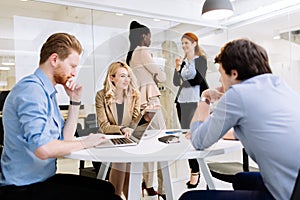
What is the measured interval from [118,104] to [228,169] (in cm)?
87

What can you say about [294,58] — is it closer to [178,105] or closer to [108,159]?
[178,105]

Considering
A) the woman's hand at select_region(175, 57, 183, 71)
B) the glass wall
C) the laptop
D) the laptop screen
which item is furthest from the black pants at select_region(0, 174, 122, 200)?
the woman's hand at select_region(175, 57, 183, 71)

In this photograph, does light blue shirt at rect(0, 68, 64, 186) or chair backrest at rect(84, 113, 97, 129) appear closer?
light blue shirt at rect(0, 68, 64, 186)

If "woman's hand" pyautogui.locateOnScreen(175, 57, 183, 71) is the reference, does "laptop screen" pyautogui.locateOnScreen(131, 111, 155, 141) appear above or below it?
below

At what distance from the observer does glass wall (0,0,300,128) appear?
241 centimetres

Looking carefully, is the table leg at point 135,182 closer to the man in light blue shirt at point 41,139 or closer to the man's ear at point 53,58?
the man in light blue shirt at point 41,139

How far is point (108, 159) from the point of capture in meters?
1.04

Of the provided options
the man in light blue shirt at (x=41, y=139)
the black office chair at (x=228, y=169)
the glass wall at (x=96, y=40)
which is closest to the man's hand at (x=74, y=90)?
the man in light blue shirt at (x=41, y=139)

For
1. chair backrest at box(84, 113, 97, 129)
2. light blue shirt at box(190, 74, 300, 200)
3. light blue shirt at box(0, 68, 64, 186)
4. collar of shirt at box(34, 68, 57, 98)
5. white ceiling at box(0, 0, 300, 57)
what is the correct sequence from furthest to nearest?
white ceiling at box(0, 0, 300, 57)
chair backrest at box(84, 113, 97, 129)
collar of shirt at box(34, 68, 57, 98)
light blue shirt at box(0, 68, 64, 186)
light blue shirt at box(190, 74, 300, 200)

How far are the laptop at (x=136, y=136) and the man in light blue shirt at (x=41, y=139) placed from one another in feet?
0.27

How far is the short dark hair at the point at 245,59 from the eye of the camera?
41.1 inches

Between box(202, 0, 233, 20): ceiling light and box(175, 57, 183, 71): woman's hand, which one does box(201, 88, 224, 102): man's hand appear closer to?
box(175, 57, 183, 71): woman's hand

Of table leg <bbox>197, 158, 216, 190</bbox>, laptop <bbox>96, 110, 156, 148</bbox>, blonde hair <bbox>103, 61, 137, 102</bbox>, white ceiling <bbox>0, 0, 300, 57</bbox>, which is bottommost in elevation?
table leg <bbox>197, 158, 216, 190</bbox>

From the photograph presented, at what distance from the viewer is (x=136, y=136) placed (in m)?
1.50
